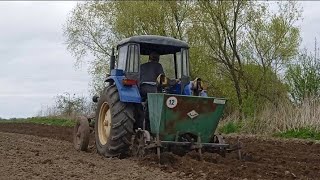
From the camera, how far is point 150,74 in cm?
998

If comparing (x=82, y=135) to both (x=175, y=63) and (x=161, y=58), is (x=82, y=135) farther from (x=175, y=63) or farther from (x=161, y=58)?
(x=175, y=63)

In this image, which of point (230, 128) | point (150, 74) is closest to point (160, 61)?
point (150, 74)

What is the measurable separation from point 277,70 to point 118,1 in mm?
10925

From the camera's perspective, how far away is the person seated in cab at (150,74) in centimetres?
972

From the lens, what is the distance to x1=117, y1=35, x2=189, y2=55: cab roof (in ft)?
32.2

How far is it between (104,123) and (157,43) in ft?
5.95

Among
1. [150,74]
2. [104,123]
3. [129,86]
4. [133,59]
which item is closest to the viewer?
[129,86]

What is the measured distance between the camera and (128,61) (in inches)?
387

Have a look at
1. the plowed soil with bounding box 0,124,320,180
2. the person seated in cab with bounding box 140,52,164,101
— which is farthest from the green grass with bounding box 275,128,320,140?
the person seated in cab with bounding box 140,52,164,101

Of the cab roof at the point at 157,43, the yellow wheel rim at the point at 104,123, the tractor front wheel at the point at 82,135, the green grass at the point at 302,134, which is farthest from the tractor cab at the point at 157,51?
the green grass at the point at 302,134

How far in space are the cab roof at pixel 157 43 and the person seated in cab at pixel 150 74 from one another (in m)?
0.16

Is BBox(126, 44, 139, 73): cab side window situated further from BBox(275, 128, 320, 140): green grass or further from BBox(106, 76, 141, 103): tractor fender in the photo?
BBox(275, 128, 320, 140): green grass

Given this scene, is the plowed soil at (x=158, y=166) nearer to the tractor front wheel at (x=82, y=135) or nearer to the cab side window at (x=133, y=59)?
the tractor front wheel at (x=82, y=135)

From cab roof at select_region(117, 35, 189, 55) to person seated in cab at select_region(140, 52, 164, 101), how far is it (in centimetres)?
16
